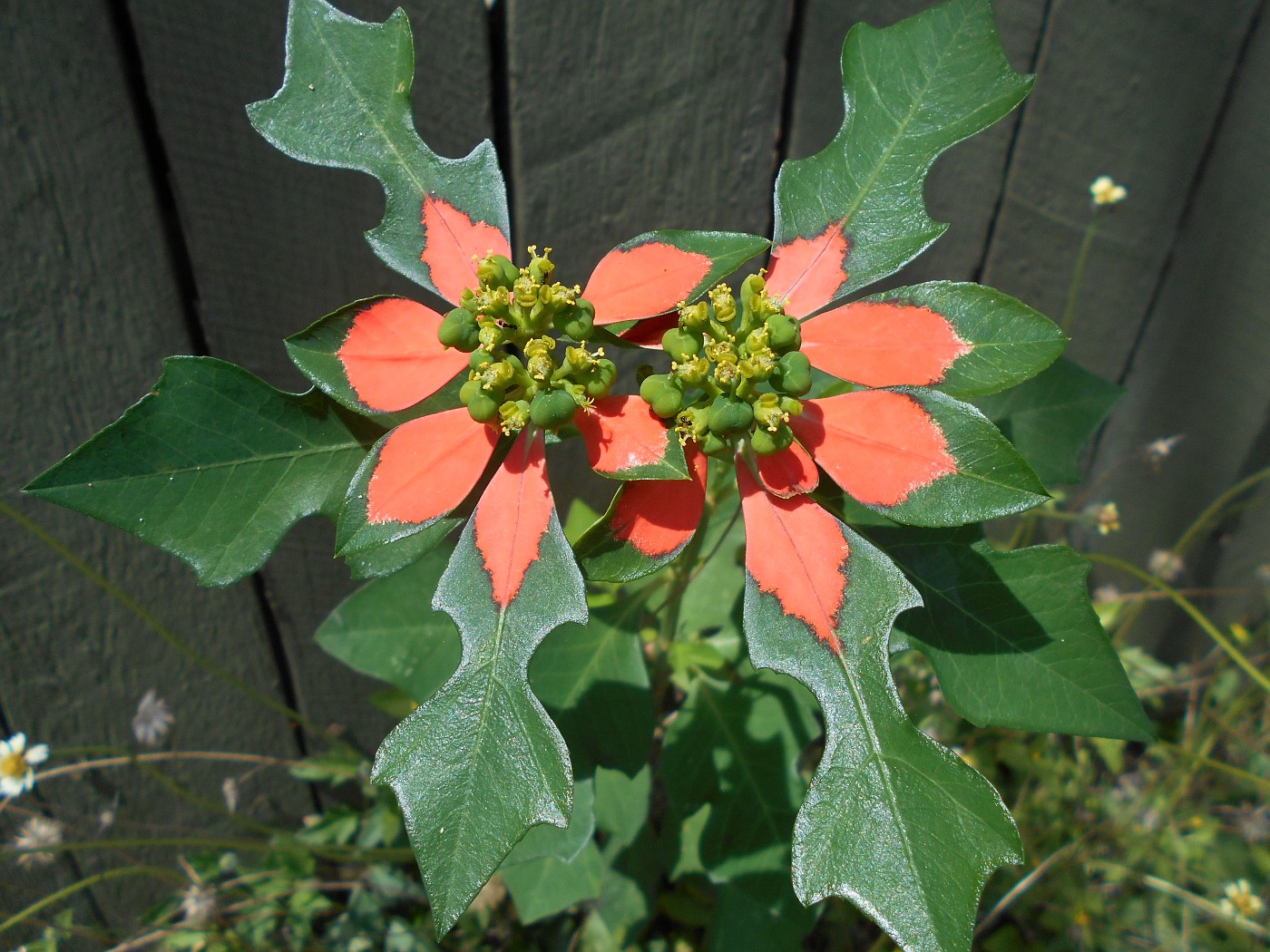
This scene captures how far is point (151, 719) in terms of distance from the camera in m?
1.37

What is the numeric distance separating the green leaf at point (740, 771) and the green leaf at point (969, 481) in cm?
51

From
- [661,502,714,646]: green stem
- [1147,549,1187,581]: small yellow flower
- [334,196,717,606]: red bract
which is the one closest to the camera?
[334,196,717,606]: red bract

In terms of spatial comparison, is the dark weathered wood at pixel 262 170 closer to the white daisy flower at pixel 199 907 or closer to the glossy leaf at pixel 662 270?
the glossy leaf at pixel 662 270

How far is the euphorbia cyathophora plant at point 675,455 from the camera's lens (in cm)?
68

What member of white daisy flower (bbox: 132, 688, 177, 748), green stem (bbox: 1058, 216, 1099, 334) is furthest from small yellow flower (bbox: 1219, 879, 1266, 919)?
white daisy flower (bbox: 132, 688, 177, 748)

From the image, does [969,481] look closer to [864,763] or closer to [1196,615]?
[864,763]

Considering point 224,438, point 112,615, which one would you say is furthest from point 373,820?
point 224,438

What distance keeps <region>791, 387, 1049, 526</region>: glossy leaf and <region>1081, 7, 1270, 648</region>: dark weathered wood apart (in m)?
1.32

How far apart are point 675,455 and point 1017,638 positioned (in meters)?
0.43

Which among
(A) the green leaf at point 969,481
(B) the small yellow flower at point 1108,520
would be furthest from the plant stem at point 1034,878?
(A) the green leaf at point 969,481

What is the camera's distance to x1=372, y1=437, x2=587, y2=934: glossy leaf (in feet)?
2.12

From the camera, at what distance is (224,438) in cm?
80

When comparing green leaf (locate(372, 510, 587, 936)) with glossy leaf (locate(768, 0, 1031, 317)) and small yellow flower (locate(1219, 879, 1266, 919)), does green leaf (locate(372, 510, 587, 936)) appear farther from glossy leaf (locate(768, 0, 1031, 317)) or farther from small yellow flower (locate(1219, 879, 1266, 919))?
small yellow flower (locate(1219, 879, 1266, 919))

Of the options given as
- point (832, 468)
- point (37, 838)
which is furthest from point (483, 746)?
point (37, 838)
